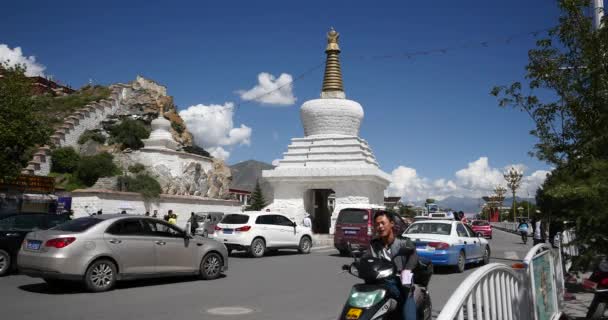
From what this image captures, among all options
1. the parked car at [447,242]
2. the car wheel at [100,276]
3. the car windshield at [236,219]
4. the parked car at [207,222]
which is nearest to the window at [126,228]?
the car wheel at [100,276]

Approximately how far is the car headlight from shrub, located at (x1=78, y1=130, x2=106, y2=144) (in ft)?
129

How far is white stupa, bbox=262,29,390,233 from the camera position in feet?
98.3

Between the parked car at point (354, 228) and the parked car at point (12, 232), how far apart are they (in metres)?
9.64

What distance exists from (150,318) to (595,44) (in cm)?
708

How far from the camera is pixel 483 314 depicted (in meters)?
4.73

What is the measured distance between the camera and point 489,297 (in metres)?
4.88

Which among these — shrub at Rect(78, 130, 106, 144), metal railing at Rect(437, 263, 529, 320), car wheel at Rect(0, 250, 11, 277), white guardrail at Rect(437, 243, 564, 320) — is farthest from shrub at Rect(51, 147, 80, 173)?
metal railing at Rect(437, 263, 529, 320)

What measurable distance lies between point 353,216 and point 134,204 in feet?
45.0

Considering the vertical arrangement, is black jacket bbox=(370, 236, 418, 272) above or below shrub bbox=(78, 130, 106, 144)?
below

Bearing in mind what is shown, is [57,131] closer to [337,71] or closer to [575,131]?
[337,71]

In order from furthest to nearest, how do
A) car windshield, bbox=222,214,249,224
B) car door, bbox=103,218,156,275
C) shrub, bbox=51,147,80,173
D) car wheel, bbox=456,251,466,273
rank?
shrub, bbox=51,147,80,173
car windshield, bbox=222,214,249,224
car wheel, bbox=456,251,466,273
car door, bbox=103,218,156,275

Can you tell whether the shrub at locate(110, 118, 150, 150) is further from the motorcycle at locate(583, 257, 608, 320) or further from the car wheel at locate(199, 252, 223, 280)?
the motorcycle at locate(583, 257, 608, 320)

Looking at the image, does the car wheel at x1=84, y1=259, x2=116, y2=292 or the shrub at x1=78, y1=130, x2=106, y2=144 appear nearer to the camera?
the car wheel at x1=84, y1=259, x2=116, y2=292

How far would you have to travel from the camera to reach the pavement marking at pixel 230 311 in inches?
332
